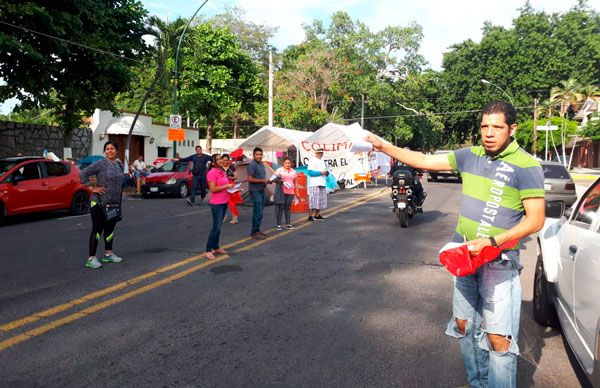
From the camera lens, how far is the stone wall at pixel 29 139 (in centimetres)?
2064

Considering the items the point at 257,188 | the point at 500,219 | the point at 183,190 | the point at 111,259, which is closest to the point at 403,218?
the point at 257,188

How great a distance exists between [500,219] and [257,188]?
6630 millimetres

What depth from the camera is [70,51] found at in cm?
1619

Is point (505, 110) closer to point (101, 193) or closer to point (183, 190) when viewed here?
point (101, 193)

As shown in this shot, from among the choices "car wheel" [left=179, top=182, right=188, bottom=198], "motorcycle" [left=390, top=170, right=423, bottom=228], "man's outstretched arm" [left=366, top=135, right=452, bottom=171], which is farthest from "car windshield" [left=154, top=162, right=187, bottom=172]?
"man's outstretched arm" [left=366, top=135, right=452, bottom=171]

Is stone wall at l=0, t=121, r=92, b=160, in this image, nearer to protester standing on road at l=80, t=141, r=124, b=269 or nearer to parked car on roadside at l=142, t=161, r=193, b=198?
parked car on roadside at l=142, t=161, r=193, b=198

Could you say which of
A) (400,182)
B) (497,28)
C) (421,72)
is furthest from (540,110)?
(400,182)

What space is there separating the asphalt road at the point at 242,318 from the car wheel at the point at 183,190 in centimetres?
1006

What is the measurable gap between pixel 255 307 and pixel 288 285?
907 mm

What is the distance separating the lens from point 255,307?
482 cm

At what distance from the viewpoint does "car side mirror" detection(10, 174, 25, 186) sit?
10969 millimetres

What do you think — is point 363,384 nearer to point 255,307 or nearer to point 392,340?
point 392,340

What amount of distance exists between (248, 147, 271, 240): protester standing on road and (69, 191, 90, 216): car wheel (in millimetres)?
6376

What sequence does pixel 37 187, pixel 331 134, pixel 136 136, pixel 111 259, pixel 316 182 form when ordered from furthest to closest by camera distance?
pixel 136 136 → pixel 331 134 → pixel 37 187 → pixel 316 182 → pixel 111 259
